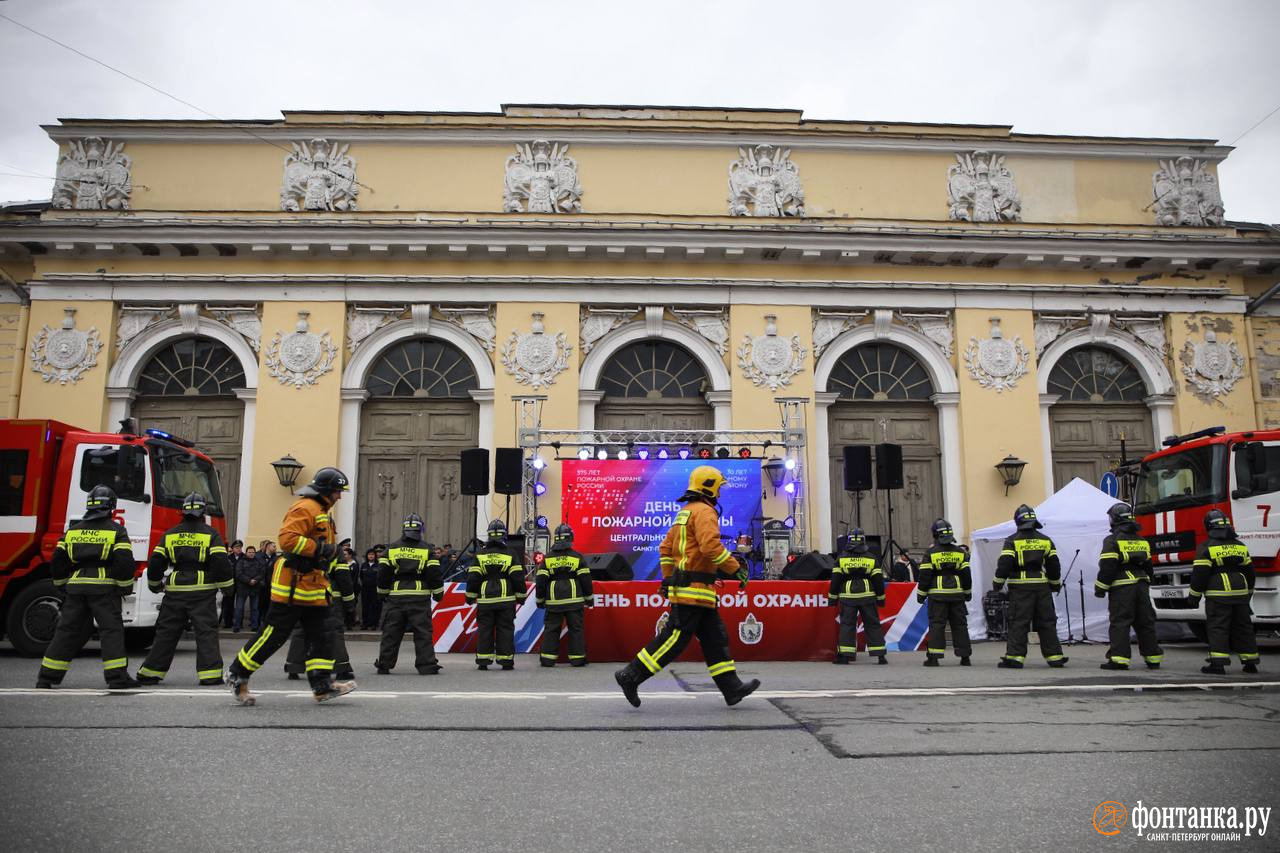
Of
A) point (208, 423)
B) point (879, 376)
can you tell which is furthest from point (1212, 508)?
point (208, 423)

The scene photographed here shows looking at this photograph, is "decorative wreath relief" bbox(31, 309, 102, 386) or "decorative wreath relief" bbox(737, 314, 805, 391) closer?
"decorative wreath relief" bbox(31, 309, 102, 386)

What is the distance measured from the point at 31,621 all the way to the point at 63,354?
8880 millimetres

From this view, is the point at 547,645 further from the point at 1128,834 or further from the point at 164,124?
the point at 164,124

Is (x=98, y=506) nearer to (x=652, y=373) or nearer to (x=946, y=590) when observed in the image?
(x=946, y=590)

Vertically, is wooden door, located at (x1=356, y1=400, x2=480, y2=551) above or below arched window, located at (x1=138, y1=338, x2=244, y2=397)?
below

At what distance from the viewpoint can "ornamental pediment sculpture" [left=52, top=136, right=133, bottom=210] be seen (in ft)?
64.3

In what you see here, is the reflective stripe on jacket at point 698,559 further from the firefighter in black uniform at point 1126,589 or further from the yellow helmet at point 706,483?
the firefighter in black uniform at point 1126,589

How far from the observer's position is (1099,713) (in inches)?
273

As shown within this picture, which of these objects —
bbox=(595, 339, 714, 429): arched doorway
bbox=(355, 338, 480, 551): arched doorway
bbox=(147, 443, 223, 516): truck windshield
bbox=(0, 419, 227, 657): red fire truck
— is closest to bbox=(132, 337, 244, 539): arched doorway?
bbox=(355, 338, 480, 551): arched doorway

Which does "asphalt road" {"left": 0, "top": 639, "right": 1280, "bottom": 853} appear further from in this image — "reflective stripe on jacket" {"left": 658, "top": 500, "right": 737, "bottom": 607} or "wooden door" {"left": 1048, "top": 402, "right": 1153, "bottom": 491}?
"wooden door" {"left": 1048, "top": 402, "right": 1153, "bottom": 491}

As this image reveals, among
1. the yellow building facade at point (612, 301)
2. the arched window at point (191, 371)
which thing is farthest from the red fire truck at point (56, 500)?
the arched window at point (191, 371)

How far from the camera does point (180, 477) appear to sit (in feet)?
44.6

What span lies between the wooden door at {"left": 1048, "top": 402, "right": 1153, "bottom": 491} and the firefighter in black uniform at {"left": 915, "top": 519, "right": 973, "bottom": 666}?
29.9 ft

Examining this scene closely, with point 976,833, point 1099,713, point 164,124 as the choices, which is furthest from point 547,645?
point 164,124
